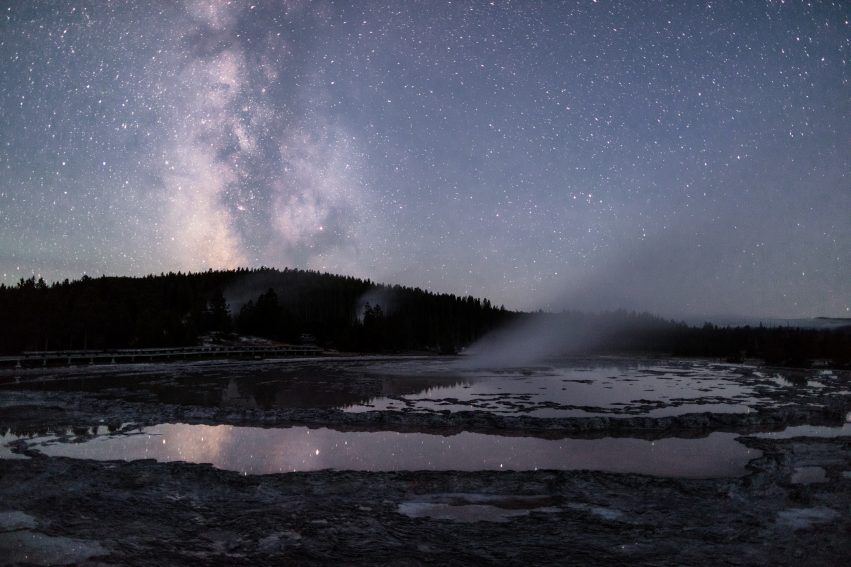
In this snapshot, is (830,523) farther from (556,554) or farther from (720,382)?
(720,382)

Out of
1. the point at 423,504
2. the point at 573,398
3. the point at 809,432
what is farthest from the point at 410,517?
the point at 573,398

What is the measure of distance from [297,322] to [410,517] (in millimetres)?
109329

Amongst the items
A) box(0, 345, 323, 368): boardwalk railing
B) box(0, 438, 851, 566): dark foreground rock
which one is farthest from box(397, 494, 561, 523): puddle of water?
box(0, 345, 323, 368): boardwalk railing

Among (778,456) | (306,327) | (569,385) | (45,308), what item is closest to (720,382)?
(569,385)

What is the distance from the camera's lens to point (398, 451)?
15.1 metres

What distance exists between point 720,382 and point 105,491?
39.8 m

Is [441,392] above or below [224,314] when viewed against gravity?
below

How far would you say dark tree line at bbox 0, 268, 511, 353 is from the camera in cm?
6512

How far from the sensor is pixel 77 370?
131 ft

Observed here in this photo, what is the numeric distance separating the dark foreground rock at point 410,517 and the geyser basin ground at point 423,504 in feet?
Answer: 0.12

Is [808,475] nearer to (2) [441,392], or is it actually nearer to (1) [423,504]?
(1) [423,504]

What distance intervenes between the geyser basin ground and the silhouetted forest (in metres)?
53.2

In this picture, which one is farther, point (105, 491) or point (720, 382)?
point (720, 382)

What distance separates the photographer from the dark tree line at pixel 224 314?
214 feet
